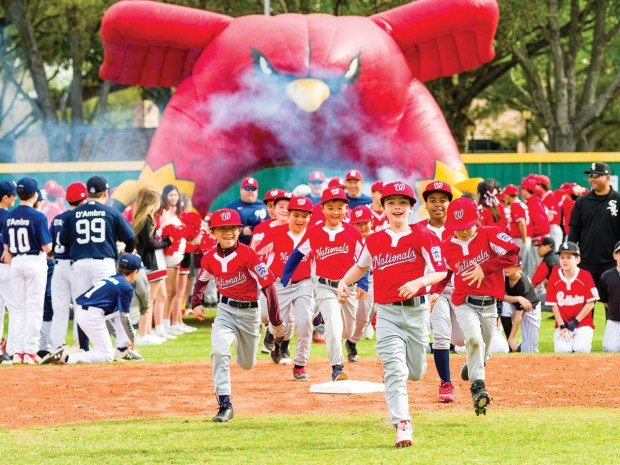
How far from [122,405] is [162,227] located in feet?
16.3

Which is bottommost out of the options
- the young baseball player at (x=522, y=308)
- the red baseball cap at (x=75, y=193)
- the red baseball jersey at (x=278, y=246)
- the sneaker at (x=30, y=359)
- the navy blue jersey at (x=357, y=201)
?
the sneaker at (x=30, y=359)

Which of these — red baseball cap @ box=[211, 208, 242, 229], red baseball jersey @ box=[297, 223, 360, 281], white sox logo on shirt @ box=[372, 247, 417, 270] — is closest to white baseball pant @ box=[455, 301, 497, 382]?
white sox logo on shirt @ box=[372, 247, 417, 270]

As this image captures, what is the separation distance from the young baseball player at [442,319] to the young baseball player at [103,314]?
145 inches

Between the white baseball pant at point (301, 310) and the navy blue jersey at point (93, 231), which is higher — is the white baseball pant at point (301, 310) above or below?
below

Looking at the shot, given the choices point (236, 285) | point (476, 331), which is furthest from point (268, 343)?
point (476, 331)

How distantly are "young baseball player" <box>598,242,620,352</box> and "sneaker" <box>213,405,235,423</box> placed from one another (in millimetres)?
5423

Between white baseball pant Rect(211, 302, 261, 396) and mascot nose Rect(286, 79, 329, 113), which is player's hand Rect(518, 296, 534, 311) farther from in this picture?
mascot nose Rect(286, 79, 329, 113)

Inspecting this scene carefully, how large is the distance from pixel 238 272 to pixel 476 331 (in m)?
1.78

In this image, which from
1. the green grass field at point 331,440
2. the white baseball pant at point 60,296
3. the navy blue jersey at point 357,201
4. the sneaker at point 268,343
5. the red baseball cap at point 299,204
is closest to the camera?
the green grass field at point 331,440

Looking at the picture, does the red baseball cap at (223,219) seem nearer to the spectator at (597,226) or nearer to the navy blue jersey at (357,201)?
the navy blue jersey at (357,201)

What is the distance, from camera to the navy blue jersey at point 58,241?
11273mm

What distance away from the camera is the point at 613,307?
38.2 feet

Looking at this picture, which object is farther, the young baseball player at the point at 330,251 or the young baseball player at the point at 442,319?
the young baseball player at the point at 330,251

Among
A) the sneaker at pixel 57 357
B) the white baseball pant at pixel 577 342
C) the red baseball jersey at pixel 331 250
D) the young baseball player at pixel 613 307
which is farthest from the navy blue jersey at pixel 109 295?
the young baseball player at pixel 613 307
